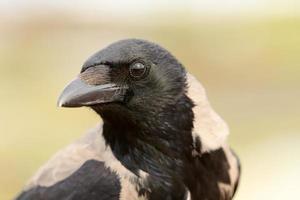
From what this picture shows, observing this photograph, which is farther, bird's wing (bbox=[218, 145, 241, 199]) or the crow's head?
bird's wing (bbox=[218, 145, 241, 199])

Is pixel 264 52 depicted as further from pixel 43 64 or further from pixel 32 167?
pixel 32 167

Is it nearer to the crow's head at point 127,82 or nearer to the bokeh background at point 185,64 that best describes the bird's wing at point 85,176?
the crow's head at point 127,82

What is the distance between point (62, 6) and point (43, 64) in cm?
115

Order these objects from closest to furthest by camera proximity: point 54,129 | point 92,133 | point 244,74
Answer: point 92,133
point 54,129
point 244,74

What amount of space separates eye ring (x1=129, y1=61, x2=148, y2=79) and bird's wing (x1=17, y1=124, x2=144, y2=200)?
0.28 metres

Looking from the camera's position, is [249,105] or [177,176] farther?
[249,105]

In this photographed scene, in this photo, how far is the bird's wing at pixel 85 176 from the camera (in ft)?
10.5

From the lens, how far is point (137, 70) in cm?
310

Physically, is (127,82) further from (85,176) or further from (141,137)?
(85,176)

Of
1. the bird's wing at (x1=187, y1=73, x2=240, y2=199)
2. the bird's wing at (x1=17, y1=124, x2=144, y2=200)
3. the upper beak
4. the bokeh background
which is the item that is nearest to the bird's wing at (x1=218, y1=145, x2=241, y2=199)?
the bird's wing at (x1=187, y1=73, x2=240, y2=199)

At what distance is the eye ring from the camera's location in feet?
10.1

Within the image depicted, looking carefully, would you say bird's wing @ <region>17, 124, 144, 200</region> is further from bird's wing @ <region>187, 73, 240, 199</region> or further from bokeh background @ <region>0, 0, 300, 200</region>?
bokeh background @ <region>0, 0, 300, 200</region>

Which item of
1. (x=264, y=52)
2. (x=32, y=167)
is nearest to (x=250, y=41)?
(x=264, y=52)

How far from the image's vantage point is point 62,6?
369 inches
